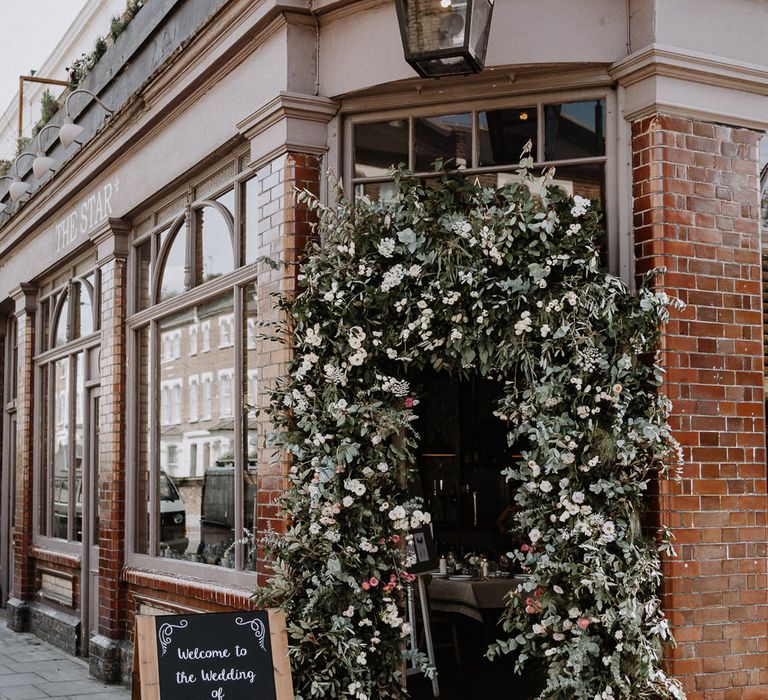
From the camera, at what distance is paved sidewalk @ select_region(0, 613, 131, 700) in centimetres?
835

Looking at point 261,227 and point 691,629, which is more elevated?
point 261,227

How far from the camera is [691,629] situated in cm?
525

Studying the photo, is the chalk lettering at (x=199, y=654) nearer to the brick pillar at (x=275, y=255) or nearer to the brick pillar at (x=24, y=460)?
the brick pillar at (x=275, y=255)

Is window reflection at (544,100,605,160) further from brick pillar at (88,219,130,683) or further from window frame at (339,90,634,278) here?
brick pillar at (88,219,130,683)

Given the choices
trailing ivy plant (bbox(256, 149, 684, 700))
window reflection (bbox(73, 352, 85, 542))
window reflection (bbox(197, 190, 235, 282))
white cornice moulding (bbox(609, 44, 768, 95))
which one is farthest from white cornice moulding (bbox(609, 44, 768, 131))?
window reflection (bbox(73, 352, 85, 542))

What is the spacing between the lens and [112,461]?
914 cm

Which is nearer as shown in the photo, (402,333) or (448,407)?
(402,333)

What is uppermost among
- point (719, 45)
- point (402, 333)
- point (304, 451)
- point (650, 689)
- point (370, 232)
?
point (719, 45)

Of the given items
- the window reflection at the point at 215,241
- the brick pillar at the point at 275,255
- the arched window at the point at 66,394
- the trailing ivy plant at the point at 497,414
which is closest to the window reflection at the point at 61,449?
the arched window at the point at 66,394

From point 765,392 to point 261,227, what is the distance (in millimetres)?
3258

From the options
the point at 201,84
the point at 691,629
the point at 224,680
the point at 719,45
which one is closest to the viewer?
the point at 224,680

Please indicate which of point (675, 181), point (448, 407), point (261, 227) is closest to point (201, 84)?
point (261, 227)

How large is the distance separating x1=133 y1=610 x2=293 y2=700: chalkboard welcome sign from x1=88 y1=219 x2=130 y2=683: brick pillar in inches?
171

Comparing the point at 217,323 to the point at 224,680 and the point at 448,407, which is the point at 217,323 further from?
the point at 448,407
